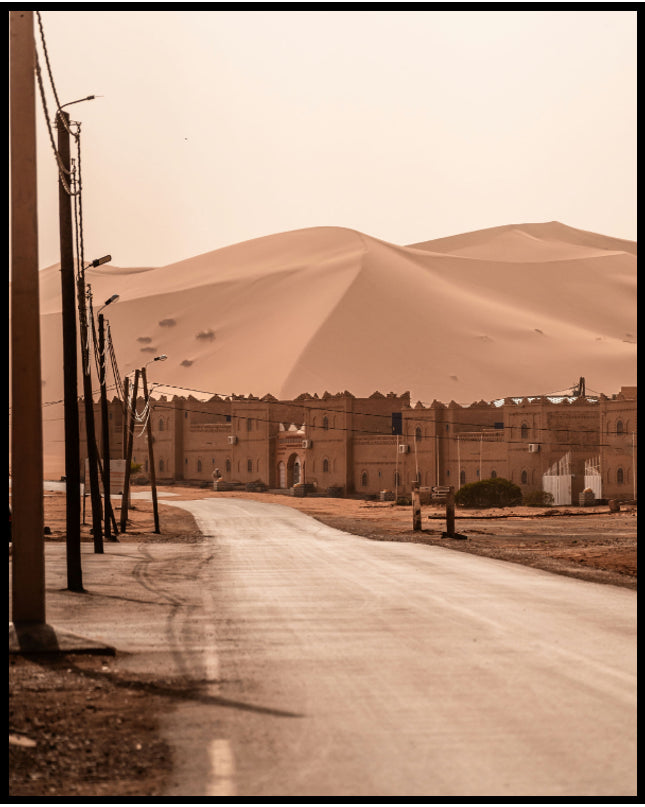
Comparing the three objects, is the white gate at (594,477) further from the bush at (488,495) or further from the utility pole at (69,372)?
the utility pole at (69,372)

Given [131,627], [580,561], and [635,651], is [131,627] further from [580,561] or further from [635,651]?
[580,561]

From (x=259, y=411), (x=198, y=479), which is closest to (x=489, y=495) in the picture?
(x=259, y=411)

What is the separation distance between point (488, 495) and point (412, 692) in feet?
231

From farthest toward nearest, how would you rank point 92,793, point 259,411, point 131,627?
point 259,411
point 131,627
point 92,793

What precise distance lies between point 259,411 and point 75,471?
84.4 meters

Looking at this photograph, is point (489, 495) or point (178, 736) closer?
point (178, 736)

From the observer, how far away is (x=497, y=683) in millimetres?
9539

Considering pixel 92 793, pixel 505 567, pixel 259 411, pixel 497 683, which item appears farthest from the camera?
pixel 259 411

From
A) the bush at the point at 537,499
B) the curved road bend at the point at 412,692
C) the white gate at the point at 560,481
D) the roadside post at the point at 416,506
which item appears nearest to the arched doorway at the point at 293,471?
the white gate at the point at 560,481

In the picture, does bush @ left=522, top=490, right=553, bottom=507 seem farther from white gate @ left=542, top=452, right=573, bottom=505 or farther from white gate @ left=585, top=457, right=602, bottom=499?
white gate @ left=585, top=457, right=602, bottom=499

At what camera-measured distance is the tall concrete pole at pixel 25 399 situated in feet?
40.7

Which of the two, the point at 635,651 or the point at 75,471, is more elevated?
the point at 75,471

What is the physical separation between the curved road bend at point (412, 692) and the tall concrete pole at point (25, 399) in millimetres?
1954

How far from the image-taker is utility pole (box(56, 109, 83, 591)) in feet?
61.4
